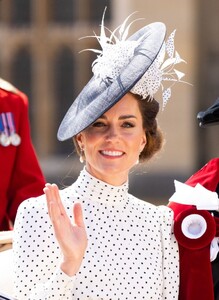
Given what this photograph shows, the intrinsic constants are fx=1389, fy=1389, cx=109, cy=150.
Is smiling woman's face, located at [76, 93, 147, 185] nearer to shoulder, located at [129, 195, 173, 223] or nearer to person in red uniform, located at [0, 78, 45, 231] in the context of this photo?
shoulder, located at [129, 195, 173, 223]

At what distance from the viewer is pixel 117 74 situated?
13.6ft

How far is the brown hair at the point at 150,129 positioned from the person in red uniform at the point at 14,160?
34.3 inches

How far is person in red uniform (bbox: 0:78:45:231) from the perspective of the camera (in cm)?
512

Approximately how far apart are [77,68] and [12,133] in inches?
277

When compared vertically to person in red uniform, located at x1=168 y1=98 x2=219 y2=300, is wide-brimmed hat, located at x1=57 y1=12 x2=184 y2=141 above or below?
above

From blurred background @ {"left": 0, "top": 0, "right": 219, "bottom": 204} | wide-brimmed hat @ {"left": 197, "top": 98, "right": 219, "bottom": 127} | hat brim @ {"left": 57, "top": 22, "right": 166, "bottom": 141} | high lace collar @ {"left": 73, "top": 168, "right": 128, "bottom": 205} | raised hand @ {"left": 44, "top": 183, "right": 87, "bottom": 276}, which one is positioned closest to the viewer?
raised hand @ {"left": 44, "top": 183, "right": 87, "bottom": 276}

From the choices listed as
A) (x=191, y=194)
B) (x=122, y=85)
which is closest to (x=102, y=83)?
(x=122, y=85)

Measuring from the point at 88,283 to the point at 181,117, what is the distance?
26.5 feet

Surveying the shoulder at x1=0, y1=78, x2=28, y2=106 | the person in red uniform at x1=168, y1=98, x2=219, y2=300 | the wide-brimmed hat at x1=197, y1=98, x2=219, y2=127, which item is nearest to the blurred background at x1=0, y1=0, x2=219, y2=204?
the shoulder at x1=0, y1=78, x2=28, y2=106

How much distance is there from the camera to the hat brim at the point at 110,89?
4.06 m

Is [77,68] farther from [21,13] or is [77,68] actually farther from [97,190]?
[97,190]

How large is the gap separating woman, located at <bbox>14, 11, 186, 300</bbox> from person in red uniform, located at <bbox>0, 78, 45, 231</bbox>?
3.00 ft

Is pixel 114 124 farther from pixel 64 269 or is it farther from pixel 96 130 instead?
pixel 64 269

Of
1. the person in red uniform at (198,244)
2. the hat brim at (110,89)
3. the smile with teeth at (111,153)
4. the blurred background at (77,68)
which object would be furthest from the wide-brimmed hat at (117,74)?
the blurred background at (77,68)
